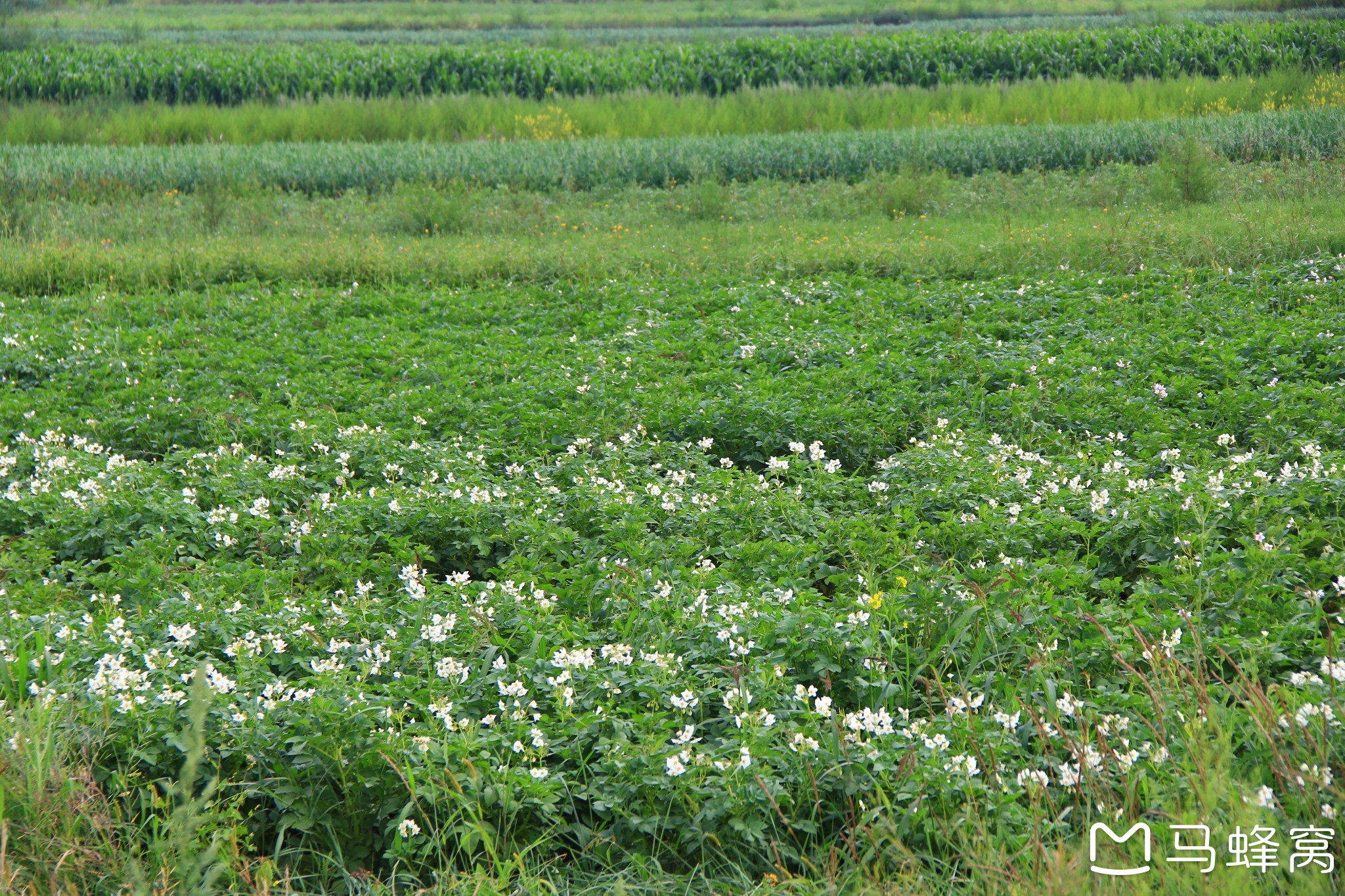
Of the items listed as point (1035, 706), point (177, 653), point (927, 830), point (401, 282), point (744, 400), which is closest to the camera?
point (927, 830)

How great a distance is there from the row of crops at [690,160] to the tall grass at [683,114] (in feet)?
7.73

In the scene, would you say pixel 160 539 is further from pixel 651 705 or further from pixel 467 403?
pixel 651 705

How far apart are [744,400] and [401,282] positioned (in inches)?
223

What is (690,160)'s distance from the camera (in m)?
16.6

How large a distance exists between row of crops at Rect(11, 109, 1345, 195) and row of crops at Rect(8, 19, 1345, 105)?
26.6 feet

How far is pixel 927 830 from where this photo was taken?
106 inches

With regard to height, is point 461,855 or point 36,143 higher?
point 36,143

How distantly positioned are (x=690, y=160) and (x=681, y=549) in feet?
43.5

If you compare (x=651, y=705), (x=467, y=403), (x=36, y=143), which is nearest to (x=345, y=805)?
(x=651, y=705)

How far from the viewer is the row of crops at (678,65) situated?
2444 cm
